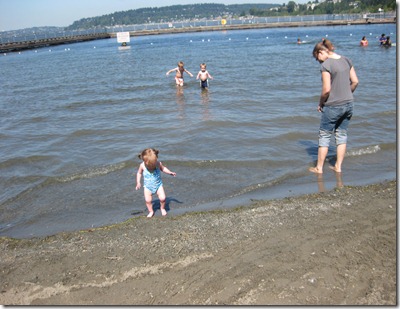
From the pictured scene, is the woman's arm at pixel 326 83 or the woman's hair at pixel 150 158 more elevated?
the woman's arm at pixel 326 83

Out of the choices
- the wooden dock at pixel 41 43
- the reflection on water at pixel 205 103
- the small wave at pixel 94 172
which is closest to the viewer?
the small wave at pixel 94 172

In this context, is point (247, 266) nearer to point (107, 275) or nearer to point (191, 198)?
point (107, 275)

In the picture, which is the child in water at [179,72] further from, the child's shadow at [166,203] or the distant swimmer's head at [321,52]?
the distant swimmer's head at [321,52]

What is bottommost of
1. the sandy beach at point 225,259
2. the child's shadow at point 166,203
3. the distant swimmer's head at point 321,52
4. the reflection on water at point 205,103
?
the child's shadow at point 166,203

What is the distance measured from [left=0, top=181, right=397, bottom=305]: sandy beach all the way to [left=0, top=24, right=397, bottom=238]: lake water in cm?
102

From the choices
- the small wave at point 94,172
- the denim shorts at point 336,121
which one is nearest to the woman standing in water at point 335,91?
the denim shorts at point 336,121

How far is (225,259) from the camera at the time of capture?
434cm

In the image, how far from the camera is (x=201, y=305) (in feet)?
12.0

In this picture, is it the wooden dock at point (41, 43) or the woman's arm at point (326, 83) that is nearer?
the woman's arm at point (326, 83)

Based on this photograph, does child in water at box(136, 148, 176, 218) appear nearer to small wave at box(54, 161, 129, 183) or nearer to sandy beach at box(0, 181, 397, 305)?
sandy beach at box(0, 181, 397, 305)

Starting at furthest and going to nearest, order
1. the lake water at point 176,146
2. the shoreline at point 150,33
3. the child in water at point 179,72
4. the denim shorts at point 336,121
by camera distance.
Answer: the shoreline at point 150,33 < the child in water at point 179,72 < the lake water at point 176,146 < the denim shorts at point 336,121

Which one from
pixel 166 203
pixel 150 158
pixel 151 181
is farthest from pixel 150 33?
pixel 150 158

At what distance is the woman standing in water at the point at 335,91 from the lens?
6105 mm

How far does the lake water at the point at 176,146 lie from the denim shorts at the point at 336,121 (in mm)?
748
